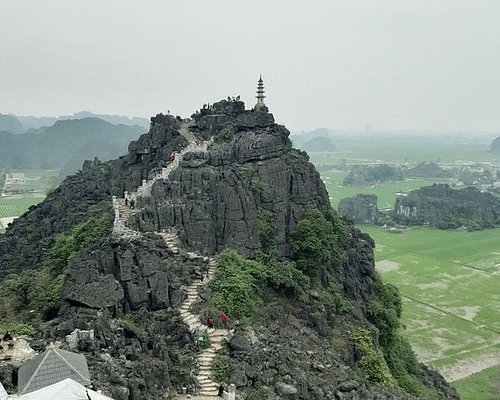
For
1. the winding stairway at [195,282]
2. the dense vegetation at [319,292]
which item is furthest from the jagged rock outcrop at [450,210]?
the winding stairway at [195,282]

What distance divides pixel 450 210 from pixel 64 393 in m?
153

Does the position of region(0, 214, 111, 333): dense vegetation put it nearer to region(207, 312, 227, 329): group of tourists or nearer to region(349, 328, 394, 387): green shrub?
region(207, 312, 227, 329): group of tourists

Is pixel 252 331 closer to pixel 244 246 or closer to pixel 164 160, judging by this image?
pixel 244 246

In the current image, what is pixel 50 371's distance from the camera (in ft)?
66.8

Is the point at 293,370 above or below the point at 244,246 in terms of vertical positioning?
below

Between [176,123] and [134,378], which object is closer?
[134,378]

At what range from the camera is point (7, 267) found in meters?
53.4

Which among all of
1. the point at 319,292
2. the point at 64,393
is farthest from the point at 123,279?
the point at 319,292

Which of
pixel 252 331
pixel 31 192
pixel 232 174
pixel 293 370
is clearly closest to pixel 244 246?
pixel 232 174

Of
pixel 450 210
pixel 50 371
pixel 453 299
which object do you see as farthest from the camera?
pixel 450 210

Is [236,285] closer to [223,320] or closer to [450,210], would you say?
[223,320]

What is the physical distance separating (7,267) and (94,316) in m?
28.6

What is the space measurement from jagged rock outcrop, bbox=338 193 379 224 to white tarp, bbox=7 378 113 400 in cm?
13941

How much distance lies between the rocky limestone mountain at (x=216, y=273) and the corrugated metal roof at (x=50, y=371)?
1880 millimetres
